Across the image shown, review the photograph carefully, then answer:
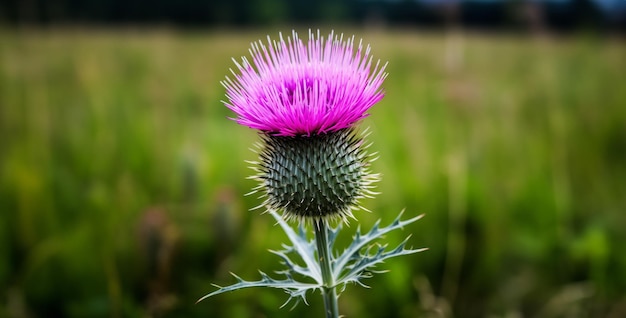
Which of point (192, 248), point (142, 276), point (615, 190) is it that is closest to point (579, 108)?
point (615, 190)

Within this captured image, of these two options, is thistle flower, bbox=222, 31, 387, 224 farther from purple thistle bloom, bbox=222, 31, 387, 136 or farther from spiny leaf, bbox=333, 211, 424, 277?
spiny leaf, bbox=333, 211, 424, 277

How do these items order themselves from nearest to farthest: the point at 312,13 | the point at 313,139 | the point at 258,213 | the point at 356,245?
the point at 356,245
the point at 313,139
the point at 258,213
the point at 312,13

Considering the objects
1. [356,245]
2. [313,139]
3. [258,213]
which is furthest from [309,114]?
[258,213]

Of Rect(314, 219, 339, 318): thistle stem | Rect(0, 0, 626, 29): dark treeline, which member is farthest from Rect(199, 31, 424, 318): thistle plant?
Rect(0, 0, 626, 29): dark treeline

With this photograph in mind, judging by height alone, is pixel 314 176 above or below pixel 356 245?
above

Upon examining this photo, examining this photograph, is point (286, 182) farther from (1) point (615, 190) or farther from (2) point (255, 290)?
(1) point (615, 190)

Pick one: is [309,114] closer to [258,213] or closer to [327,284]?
[327,284]

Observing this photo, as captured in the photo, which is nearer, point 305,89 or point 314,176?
point 305,89
